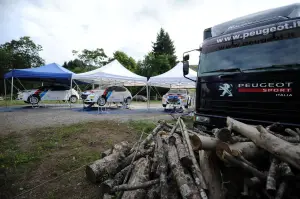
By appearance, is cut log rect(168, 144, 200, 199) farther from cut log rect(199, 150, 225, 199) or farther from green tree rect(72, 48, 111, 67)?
green tree rect(72, 48, 111, 67)

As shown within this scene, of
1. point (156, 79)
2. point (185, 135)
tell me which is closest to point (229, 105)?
point (185, 135)

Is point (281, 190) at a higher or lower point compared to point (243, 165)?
lower

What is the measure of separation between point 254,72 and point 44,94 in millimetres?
15077

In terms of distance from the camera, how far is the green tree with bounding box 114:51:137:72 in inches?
1584

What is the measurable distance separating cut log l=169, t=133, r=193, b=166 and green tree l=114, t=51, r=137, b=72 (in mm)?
37975

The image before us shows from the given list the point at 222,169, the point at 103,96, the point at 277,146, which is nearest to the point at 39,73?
the point at 103,96

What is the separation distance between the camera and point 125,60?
4059cm

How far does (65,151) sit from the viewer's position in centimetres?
461

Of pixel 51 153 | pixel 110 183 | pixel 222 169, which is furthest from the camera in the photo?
pixel 51 153

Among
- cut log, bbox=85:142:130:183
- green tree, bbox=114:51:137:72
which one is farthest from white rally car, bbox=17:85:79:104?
green tree, bbox=114:51:137:72

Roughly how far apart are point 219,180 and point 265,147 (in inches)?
26.1

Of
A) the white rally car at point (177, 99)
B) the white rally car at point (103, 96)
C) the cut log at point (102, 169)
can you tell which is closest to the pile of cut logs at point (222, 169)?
the cut log at point (102, 169)

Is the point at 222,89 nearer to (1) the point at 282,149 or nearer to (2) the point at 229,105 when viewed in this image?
(2) the point at 229,105

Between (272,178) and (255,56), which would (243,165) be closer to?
(272,178)
